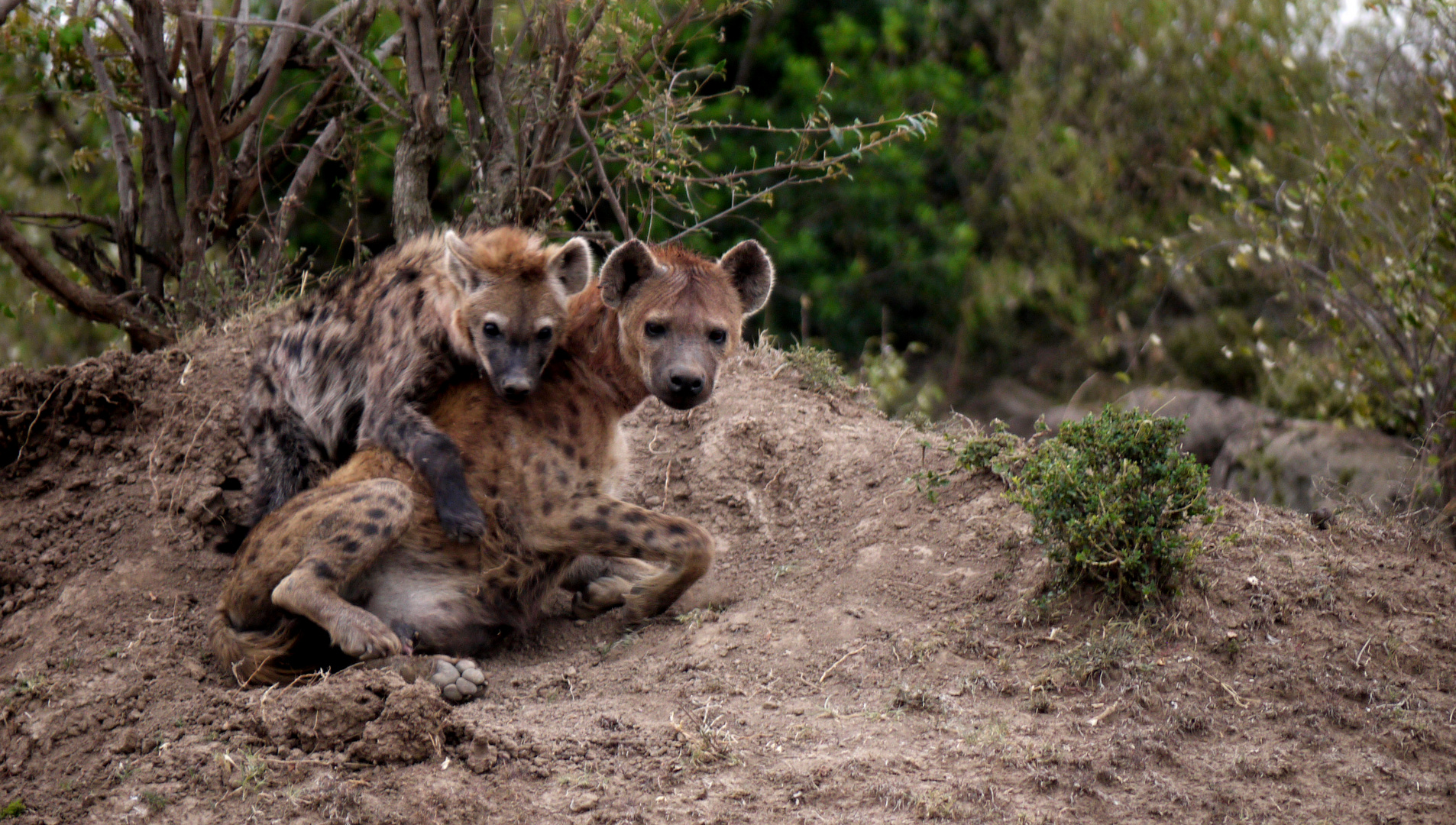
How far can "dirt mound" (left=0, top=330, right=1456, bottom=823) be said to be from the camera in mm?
3137

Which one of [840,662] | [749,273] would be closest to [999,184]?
[749,273]

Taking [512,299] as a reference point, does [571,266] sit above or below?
above

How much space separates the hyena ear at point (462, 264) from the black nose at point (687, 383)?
2.52 feet

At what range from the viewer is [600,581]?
14.7 feet

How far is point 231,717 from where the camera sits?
11.6ft

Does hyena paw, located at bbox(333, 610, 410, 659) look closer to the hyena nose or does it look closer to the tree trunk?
the hyena nose

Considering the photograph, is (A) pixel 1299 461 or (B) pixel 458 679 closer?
(B) pixel 458 679

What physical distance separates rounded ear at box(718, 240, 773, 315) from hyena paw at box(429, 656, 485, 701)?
1.63 m

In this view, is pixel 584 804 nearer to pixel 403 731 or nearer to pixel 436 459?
pixel 403 731

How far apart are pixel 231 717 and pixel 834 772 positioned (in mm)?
1704

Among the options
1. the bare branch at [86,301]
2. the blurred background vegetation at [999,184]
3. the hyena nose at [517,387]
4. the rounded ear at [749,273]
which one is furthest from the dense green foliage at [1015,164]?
the hyena nose at [517,387]

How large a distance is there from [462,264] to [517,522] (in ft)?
2.96

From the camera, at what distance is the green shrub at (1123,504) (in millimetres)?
3682

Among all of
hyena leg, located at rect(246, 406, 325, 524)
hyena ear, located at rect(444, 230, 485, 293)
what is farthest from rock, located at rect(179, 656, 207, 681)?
hyena ear, located at rect(444, 230, 485, 293)
